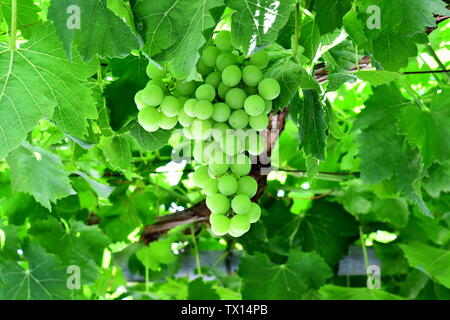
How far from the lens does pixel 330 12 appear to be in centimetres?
81

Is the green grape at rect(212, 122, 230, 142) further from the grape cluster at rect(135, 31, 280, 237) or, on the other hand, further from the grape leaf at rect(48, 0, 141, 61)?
the grape leaf at rect(48, 0, 141, 61)

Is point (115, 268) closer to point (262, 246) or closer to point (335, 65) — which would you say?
point (262, 246)

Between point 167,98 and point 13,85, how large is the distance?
0.21 m

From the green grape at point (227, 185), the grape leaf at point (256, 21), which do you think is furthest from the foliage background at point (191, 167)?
the green grape at point (227, 185)

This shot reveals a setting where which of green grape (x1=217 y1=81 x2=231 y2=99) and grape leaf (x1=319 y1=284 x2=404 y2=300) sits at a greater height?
grape leaf (x1=319 y1=284 x2=404 y2=300)

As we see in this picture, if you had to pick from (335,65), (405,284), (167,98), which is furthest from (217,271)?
(167,98)

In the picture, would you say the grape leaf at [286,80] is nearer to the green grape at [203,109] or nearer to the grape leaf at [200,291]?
the green grape at [203,109]

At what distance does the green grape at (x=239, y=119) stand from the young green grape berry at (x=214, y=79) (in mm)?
45

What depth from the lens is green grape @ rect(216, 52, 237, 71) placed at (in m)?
0.73

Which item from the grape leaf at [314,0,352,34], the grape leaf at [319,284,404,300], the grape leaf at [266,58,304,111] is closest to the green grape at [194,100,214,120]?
the grape leaf at [266,58,304,111]

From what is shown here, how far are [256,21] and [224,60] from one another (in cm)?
6

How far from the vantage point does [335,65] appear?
0.93 meters

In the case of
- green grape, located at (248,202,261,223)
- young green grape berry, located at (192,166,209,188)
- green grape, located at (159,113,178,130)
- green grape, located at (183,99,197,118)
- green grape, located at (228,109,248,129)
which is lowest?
green grape, located at (248,202,261,223)

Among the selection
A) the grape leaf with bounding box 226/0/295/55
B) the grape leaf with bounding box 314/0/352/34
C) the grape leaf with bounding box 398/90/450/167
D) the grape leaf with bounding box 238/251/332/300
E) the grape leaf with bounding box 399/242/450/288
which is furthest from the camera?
the grape leaf with bounding box 238/251/332/300
